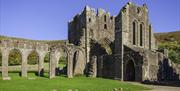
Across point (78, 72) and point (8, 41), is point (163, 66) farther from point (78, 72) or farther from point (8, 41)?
point (8, 41)

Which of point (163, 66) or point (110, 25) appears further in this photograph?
point (110, 25)

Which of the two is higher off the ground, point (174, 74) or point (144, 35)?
point (144, 35)

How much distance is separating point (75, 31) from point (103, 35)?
17.2ft

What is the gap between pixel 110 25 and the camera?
56.3 metres

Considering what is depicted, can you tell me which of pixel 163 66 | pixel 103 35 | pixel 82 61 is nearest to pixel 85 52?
pixel 82 61

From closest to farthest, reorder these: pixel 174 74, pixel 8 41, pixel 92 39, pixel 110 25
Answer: pixel 8 41 < pixel 174 74 < pixel 92 39 < pixel 110 25

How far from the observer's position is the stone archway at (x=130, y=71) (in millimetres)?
43906

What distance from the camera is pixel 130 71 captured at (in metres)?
44.5

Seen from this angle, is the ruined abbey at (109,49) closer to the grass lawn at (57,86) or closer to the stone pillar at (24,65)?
the stone pillar at (24,65)

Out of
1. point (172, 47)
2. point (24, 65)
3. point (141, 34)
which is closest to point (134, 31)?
point (141, 34)

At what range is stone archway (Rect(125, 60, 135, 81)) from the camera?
144 feet

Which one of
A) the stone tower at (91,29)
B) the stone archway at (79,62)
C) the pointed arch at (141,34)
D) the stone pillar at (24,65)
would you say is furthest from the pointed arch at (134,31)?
the stone pillar at (24,65)

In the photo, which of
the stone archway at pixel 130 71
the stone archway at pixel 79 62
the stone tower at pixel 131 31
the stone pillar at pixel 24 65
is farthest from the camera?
the stone archway at pixel 79 62

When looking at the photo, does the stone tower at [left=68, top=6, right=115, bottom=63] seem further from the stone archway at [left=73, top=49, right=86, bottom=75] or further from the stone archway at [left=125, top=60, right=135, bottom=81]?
the stone archway at [left=125, top=60, right=135, bottom=81]
